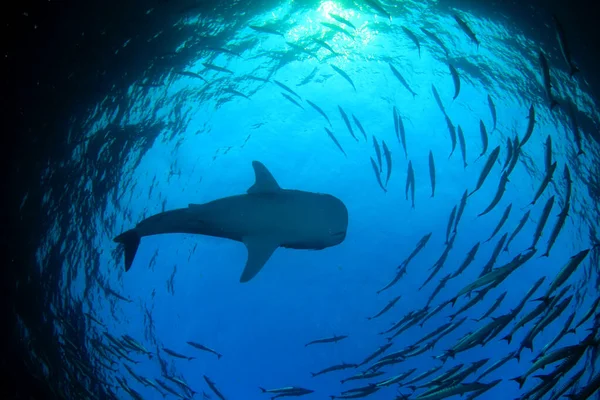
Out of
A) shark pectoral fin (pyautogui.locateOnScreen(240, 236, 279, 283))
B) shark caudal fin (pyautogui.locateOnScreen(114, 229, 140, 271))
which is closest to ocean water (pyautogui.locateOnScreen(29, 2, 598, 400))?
shark caudal fin (pyautogui.locateOnScreen(114, 229, 140, 271))

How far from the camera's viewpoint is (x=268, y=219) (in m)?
5.02

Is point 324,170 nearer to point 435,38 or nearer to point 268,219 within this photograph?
point 435,38

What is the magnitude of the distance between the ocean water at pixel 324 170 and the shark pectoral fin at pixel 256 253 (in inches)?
258

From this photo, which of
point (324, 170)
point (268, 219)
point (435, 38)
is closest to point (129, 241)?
point (268, 219)

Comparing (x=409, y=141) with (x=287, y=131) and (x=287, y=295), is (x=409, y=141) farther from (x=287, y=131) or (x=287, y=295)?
(x=287, y=295)

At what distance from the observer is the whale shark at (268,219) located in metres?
4.88

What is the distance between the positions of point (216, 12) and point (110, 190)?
22.9ft

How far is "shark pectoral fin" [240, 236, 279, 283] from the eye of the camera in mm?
4780

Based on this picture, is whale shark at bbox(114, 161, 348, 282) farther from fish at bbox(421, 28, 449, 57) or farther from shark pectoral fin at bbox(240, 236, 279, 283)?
fish at bbox(421, 28, 449, 57)

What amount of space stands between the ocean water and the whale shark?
5910 millimetres

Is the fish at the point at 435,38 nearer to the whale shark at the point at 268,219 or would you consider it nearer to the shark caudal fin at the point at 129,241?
the whale shark at the point at 268,219

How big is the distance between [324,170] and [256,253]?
10179mm

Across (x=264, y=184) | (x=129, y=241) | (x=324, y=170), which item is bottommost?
(x=129, y=241)

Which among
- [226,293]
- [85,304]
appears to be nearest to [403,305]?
[226,293]
